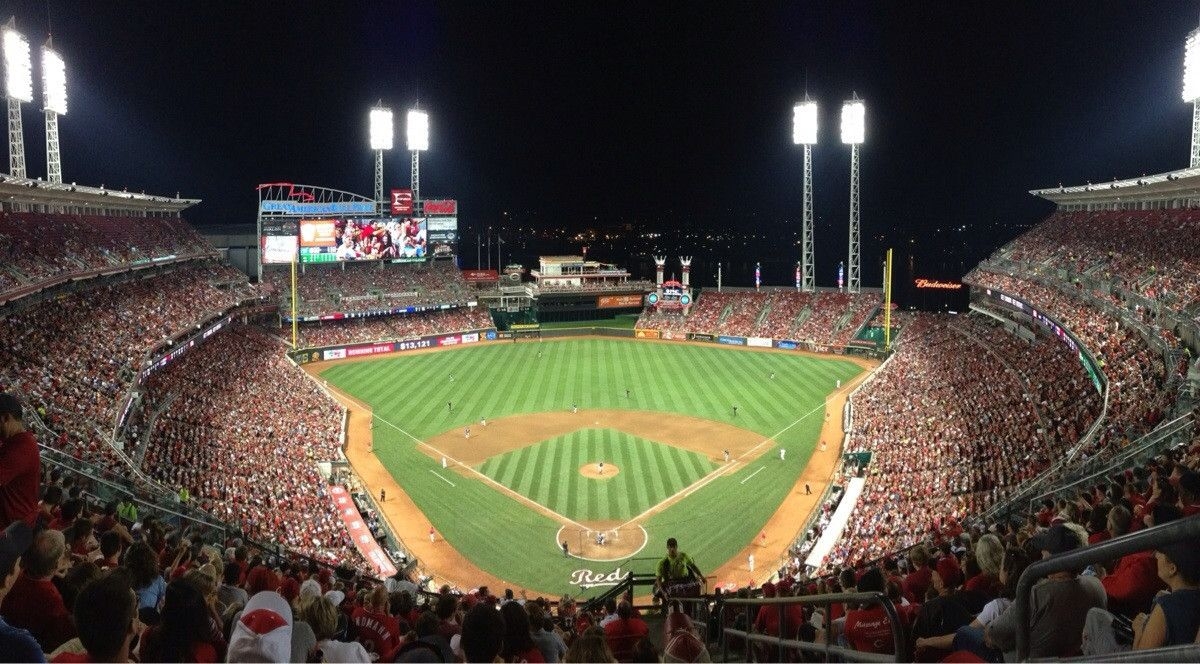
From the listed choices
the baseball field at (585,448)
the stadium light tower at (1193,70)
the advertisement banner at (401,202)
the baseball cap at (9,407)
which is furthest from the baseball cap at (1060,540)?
the advertisement banner at (401,202)

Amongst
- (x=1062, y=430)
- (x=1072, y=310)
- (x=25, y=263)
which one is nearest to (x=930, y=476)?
(x=1062, y=430)

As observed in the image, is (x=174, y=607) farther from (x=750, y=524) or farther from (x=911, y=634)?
(x=750, y=524)

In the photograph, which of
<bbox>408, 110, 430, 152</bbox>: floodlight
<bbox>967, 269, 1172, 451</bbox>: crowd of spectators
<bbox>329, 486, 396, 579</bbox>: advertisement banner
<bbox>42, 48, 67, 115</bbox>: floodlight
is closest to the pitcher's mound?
<bbox>329, 486, 396, 579</bbox>: advertisement banner

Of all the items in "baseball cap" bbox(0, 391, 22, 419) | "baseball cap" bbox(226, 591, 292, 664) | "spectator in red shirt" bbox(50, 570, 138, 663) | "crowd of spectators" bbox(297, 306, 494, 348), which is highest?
"baseball cap" bbox(0, 391, 22, 419)

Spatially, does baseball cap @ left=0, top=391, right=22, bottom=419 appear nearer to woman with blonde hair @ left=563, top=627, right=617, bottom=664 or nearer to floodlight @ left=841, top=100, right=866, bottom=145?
woman with blonde hair @ left=563, top=627, right=617, bottom=664

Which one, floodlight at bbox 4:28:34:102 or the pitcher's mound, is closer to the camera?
the pitcher's mound

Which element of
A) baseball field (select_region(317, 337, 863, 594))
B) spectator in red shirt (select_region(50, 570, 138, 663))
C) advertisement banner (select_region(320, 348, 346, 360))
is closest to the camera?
spectator in red shirt (select_region(50, 570, 138, 663))

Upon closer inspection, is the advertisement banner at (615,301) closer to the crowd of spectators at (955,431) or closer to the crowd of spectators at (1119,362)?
the crowd of spectators at (955,431)
